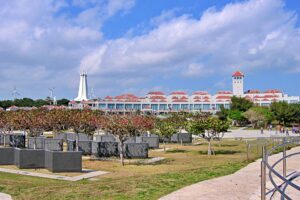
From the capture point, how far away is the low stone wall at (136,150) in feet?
91.0

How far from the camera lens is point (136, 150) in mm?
27844

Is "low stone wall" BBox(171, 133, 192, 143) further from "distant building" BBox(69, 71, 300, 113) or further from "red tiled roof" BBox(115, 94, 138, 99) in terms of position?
"red tiled roof" BBox(115, 94, 138, 99)

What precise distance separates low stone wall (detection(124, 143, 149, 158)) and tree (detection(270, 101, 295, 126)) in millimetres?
64201

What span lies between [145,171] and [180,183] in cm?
892

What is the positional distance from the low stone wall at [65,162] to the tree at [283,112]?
2862 inches

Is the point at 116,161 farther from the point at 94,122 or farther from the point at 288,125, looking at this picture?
the point at 288,125

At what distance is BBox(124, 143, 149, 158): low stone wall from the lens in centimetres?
2773

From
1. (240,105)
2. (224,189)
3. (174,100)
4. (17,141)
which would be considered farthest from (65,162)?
(174,100)

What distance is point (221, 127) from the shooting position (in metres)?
31.5

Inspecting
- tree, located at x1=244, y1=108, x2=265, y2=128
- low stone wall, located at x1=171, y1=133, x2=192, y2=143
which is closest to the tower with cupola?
tree, located at x1=244, y1=108, x2=265, y2=128

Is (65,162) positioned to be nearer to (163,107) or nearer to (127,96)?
(163,107)

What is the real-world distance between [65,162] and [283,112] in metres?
73.4

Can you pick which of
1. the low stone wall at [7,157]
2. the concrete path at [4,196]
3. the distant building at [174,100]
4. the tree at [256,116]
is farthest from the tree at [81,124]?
the distant building at [174,100]

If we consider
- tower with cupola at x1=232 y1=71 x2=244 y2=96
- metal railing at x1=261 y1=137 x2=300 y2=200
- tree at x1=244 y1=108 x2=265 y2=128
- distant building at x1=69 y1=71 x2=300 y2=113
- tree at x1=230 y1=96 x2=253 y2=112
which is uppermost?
tower with cupola at x1=232 y1=71 x2=244 y2=96
